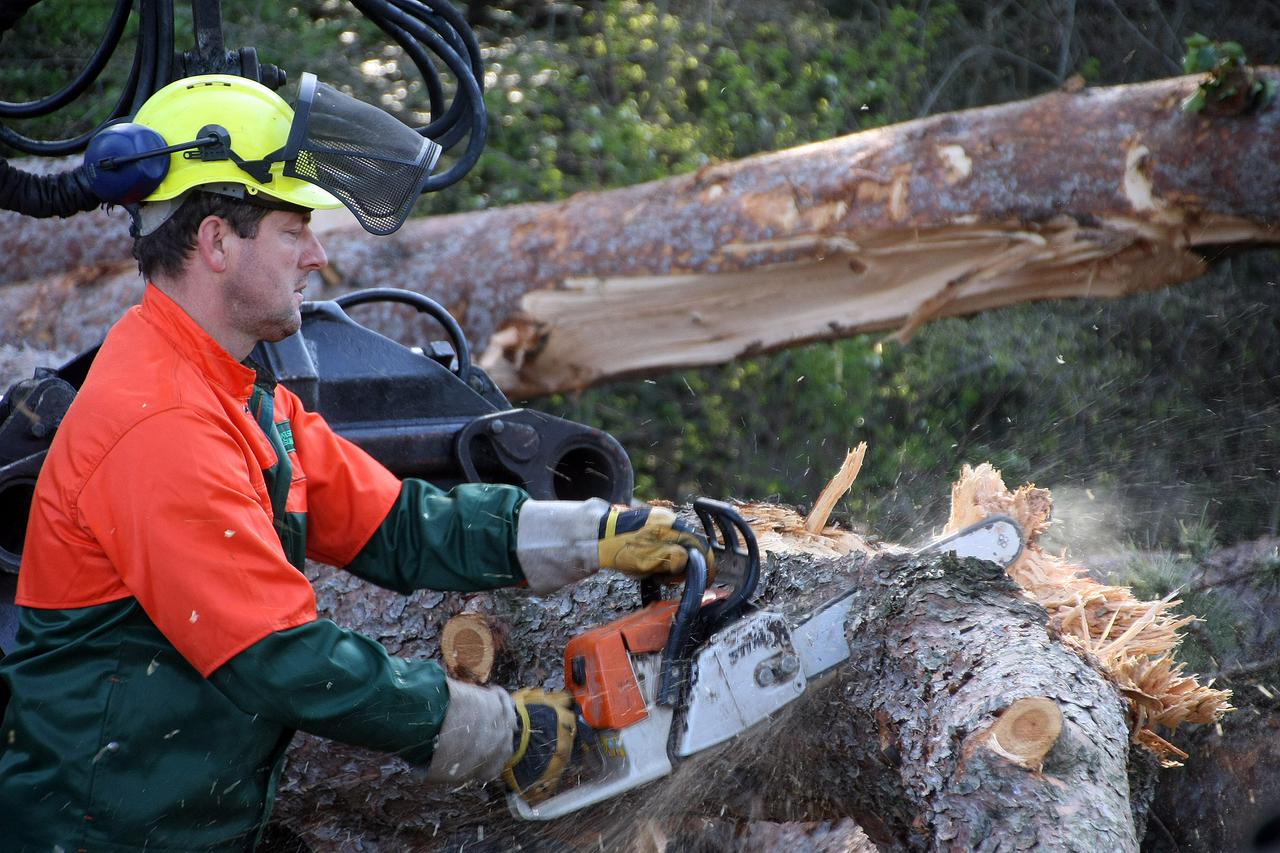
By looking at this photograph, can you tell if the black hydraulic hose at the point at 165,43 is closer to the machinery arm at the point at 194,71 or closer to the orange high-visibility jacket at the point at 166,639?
the machinery arm at the point at 194,71

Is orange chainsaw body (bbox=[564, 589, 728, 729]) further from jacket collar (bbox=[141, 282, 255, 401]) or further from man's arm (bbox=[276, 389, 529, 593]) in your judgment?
jacket collar (bbox=[141, 282, 255, 401])

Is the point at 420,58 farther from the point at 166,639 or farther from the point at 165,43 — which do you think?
the point at 166,639

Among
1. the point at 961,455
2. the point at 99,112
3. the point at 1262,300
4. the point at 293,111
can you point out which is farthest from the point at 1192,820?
the point at 99,112

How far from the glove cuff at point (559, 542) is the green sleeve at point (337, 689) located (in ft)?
1.53

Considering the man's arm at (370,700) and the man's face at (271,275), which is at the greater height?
the man's face at (271,275)

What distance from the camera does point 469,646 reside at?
2.79 m

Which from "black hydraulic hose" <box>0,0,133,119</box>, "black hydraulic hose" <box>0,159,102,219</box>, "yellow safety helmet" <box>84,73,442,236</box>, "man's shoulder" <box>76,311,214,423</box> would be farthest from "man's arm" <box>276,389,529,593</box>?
"black hydraulic hose" <box>0,0,133,119</box>

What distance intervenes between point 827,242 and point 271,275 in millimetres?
2677

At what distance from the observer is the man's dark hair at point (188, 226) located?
2199 millimetres

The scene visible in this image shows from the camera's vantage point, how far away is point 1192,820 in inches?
126

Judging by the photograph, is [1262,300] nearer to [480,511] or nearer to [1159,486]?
[1159,486]

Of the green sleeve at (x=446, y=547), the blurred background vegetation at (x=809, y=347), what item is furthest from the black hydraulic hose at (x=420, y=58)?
the blurred background vegetation at (x=809, y=347)

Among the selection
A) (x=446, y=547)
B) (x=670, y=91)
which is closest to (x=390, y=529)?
(x=446, y=547)

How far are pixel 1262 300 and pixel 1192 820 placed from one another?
4.66m
